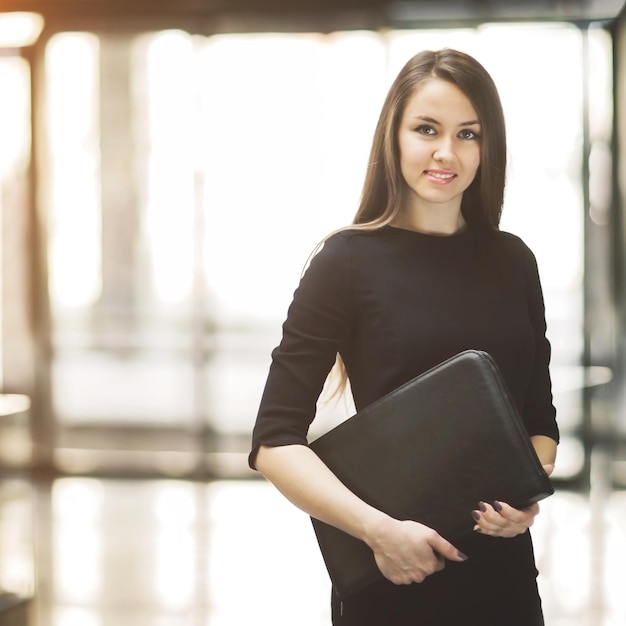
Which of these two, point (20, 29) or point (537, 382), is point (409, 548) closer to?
point (537, 382)

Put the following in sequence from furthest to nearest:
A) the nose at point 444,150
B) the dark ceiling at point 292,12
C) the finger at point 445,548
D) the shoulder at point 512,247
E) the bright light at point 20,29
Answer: the bright light at point 20,29 < the dark ceiling at point 292,12 < the shoulder at point 512,247 < the nose at point 444,150 < the finger at point 445,548

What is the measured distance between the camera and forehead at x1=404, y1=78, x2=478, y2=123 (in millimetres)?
1062

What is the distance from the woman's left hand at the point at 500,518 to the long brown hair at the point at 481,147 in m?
0.30

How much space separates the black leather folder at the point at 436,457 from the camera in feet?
3.16

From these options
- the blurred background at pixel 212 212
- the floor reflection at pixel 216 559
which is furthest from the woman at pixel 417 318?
the blurred background at pixel 212 212

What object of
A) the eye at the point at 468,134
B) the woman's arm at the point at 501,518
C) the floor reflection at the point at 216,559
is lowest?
the floor reflection at the point at 216,559

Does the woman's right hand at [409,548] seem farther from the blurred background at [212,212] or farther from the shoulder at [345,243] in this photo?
the blurred background at [212,212]

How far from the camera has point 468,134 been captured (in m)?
1.09

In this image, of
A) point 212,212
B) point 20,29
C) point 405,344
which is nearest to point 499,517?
point 405,344

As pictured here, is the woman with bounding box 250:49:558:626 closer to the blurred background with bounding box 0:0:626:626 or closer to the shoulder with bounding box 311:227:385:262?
the shoulder with bounding box 311:227:385:262

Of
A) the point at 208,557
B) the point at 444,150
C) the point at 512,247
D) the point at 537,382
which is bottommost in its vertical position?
the point at 208,557

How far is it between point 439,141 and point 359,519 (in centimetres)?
47

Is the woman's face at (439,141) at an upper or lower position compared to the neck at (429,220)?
upper

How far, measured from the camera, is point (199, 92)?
570 centimetres
